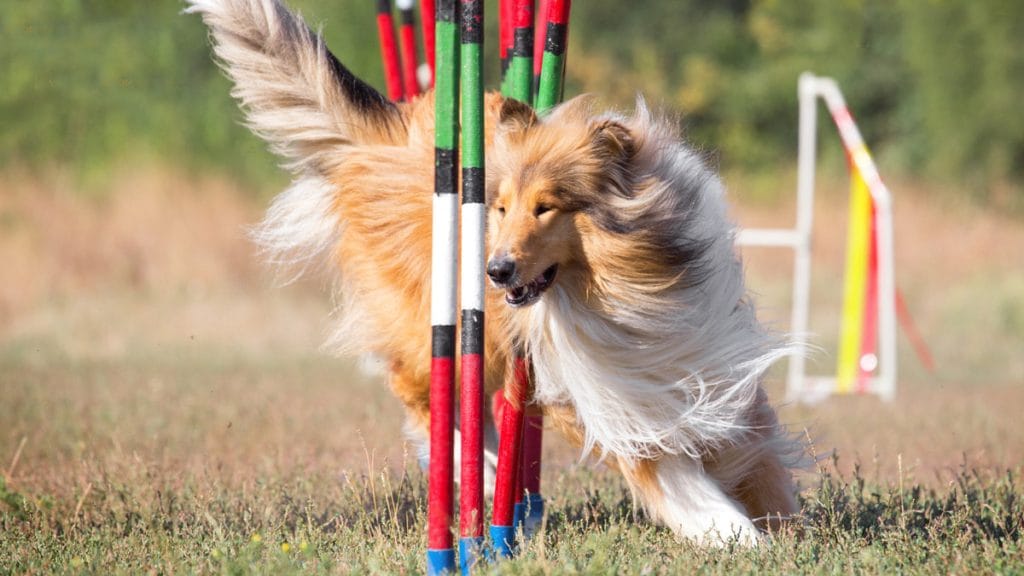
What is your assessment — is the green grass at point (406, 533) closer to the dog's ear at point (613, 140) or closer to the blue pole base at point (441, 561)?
the blue pole base at point (441, 561)

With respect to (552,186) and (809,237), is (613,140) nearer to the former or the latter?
(552,186)

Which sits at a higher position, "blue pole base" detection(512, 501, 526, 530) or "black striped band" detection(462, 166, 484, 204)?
"black striped band" detection(462, 166, 484, 204)

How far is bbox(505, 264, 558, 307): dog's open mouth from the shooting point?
13.5 ft

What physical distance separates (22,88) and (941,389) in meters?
11.7

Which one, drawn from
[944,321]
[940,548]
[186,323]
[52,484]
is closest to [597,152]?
[940,548]

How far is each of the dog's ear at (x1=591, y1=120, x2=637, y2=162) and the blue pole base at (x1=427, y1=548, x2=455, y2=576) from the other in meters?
1.57

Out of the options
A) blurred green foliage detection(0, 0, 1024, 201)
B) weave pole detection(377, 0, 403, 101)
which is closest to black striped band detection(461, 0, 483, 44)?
weave pole detection(377, 0, 403, 101)

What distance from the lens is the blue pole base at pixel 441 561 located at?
3.54 metres

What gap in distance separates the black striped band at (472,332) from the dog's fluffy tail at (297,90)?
186 centimetres

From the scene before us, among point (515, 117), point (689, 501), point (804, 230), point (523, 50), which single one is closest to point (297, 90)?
point (515, 117)

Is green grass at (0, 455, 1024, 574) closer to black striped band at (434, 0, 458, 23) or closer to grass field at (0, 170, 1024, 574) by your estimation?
grass field at (0, 170, 1024, 574)

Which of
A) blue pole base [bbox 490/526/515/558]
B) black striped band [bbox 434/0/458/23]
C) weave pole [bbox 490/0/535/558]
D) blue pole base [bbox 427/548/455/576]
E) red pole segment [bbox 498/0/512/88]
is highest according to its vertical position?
red pole segment [bbox 498/0/512/88]

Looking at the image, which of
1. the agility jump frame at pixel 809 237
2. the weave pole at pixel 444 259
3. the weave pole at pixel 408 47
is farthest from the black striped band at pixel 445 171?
the agility jump frame at pixel 809 237

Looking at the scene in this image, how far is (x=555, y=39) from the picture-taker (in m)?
4.12
